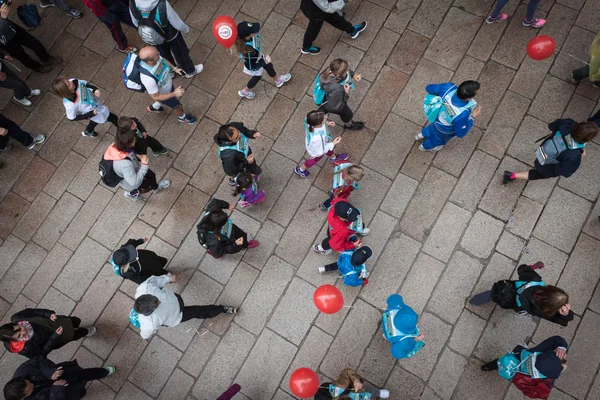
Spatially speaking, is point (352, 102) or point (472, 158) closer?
point (472, 158)

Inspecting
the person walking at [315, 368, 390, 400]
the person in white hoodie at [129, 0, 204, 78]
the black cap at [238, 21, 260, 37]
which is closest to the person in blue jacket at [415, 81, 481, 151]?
the black cap at [238, 21, 260, 37]

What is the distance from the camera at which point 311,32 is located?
20.5ft

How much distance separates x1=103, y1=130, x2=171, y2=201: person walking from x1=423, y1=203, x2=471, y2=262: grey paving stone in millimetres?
3845

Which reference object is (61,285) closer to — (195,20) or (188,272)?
(188,272)

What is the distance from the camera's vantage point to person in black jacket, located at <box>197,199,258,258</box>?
4648mm

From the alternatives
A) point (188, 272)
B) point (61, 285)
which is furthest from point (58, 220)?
point (188, 272)

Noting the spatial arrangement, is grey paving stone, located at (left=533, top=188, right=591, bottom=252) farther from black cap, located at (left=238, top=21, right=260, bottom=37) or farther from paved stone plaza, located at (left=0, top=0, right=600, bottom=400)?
black cap, located at (left=238, top=21, right=260, bottom=37)

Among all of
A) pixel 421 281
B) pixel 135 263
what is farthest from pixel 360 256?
pixel 135 263

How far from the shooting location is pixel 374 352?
5371mm

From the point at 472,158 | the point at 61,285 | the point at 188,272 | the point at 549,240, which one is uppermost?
the point at 472,158

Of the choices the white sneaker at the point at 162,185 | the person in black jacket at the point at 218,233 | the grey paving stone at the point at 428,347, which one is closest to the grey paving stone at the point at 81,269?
the white sneaker at the point at 162,185

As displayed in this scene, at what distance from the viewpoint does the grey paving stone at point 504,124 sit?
6020 millimetres

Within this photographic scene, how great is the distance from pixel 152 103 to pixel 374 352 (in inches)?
196

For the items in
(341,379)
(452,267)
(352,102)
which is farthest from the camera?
(352,102)
